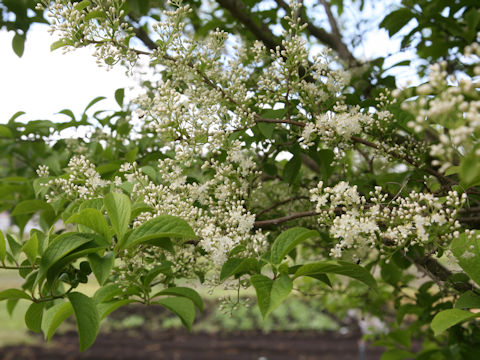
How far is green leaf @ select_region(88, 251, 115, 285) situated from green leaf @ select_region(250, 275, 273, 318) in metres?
0.36

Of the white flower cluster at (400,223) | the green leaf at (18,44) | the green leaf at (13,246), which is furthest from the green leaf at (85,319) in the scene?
the green leaf at (18,44)

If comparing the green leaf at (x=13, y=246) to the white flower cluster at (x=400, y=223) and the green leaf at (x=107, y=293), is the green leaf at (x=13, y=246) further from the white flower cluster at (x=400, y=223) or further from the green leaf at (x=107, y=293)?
the white flower cluster at (x=400, y=223)

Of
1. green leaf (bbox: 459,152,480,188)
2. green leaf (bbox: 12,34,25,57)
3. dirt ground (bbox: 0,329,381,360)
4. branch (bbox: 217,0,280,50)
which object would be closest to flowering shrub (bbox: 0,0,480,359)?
green leaf (bbox: 459,152,480,188)

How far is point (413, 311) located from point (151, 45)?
6.99 feet

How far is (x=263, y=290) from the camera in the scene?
1.11 meters

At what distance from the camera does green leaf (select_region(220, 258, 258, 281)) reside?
3.93 feet

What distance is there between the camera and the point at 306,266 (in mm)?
1141

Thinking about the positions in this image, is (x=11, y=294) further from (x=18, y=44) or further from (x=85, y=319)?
(x=18, y=44)

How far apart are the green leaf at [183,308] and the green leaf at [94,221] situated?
0.24 metres

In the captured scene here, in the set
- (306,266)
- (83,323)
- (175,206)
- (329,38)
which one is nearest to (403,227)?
(306,266)

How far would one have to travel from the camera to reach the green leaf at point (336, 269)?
1.14 meters

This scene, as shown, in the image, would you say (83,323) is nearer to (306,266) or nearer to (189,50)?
(306,266)

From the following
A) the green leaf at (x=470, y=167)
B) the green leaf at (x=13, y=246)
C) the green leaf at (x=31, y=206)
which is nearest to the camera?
the green leaf at (x=470, y=167)

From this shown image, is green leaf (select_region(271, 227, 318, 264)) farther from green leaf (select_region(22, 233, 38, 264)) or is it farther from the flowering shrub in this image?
green leaf (select_region(22, 233, 38, 264))
